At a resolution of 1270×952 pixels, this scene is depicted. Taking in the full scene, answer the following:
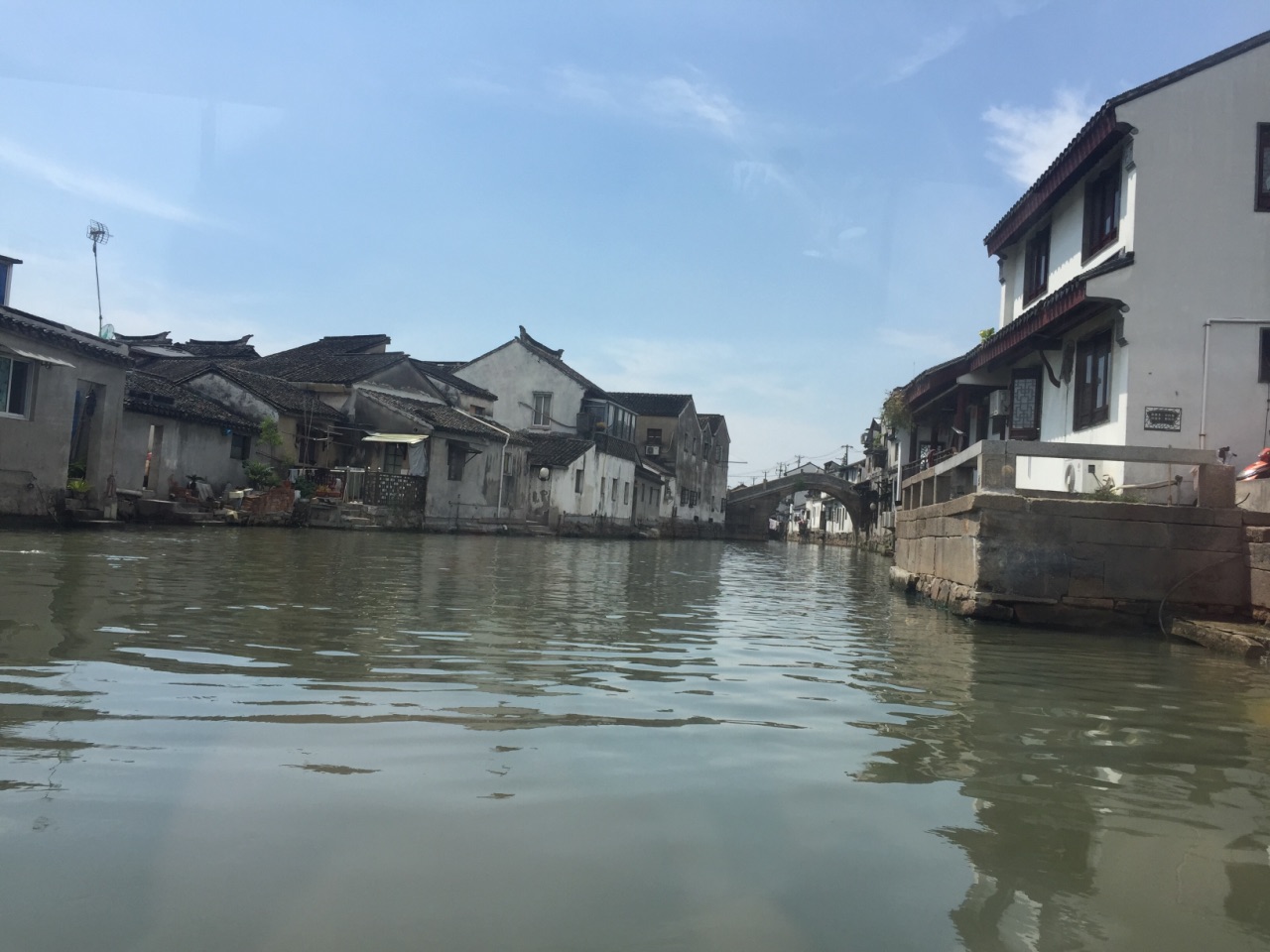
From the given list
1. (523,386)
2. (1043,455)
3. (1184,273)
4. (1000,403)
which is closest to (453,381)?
(523,386)

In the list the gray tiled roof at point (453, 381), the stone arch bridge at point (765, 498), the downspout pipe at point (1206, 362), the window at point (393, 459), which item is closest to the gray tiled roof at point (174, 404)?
the window at point (393, 459)

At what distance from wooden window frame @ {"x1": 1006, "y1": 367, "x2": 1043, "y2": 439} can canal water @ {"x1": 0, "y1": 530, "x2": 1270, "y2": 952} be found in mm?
9180

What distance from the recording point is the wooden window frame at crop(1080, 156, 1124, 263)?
13.6m

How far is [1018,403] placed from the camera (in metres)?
16.2

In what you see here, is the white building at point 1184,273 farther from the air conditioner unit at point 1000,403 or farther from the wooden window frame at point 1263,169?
the air conditioner unit at point 1000,403

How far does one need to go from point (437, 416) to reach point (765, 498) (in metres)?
31.4

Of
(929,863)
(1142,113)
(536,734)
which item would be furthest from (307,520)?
(929,863)

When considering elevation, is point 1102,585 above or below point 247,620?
above

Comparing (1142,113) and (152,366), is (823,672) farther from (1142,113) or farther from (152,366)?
(152,366)

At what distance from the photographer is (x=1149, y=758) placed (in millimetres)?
4336

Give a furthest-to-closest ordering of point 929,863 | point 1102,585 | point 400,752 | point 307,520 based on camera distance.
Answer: point 307,520, point 1102,585, point 400,752, point 929,863

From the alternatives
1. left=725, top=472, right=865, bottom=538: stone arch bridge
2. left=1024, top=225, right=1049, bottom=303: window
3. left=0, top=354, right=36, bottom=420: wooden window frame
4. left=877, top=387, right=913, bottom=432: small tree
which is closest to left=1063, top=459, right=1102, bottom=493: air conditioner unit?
left=1024, top=225, right=1049, bottom=303: window

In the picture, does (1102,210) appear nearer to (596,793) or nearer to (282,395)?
(596,793)

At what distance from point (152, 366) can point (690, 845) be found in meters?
32.5
